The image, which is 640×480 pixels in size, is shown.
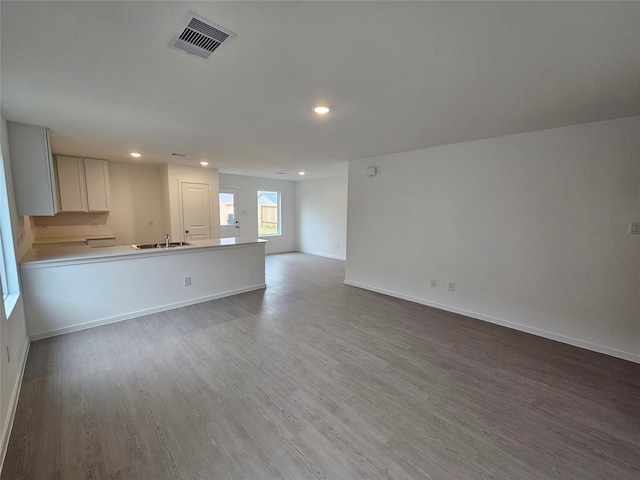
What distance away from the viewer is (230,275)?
436 centimetres

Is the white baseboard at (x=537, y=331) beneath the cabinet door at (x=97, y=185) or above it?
beneath

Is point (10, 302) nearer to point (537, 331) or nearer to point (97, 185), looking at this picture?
point (97, 185)

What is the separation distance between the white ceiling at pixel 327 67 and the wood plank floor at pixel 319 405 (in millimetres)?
2356

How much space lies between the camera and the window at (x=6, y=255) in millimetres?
2270

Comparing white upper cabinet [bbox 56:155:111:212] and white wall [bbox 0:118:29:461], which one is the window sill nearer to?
white wall [bbox 0:118:29:461]

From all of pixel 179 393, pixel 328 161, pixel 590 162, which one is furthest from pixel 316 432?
pixel 328 161

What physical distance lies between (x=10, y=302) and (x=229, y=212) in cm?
523

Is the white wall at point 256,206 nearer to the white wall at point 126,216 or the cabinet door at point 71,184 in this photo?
the white wall at point 126,216

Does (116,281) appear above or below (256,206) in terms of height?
below

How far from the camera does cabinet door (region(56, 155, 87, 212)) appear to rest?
4.39 metres

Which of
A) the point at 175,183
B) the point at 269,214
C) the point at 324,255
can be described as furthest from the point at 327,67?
the point at 269,214

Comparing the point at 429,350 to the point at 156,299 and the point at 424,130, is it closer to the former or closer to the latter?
the point at 424,130

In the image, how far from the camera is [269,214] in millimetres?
8391

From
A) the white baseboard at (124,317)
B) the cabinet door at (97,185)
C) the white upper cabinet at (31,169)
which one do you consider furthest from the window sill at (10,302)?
the cabinet door at (97,185)
